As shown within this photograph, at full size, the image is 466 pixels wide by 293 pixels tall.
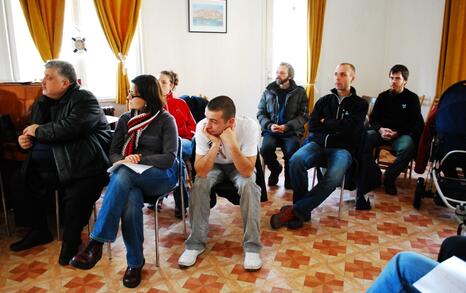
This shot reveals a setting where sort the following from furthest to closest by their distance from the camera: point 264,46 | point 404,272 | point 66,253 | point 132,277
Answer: point 264,46 → point 66,253 → point 132,277 → point 404,272

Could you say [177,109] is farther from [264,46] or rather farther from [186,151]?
[264,46]

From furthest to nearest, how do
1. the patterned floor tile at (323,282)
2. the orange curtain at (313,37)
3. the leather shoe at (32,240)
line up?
the orange curtain at (313,37) → the leather shoe at (32,240) → the patterned floor tile at (323,282)

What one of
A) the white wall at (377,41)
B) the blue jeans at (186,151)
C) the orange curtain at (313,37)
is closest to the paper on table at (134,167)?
the blue jeans at (186,151)

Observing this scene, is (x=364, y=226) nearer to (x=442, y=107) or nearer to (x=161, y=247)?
(x=442, y=107)

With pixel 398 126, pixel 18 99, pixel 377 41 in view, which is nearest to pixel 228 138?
pixel 18 99

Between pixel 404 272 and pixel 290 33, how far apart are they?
411 cm

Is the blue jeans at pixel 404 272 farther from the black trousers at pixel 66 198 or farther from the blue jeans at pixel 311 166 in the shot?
the black trousers at pixel 66 198

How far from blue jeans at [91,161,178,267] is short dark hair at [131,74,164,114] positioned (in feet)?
1.34

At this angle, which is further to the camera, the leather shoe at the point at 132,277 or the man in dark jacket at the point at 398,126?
the man in dark jacket at the point at 398,126

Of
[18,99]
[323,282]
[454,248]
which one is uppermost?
[18,99]

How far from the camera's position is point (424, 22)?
4.57 metres

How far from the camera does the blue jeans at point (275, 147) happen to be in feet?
11.3

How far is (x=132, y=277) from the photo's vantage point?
2.04m

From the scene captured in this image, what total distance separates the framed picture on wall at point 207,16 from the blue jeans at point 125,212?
2799mm
